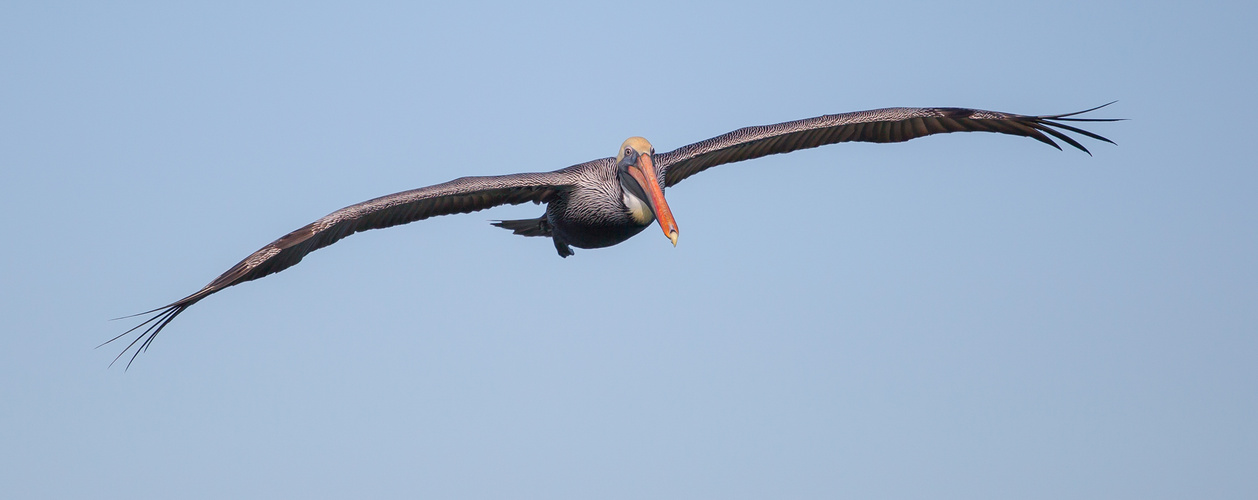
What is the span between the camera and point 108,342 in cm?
1096

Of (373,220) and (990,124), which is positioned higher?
(990,124)

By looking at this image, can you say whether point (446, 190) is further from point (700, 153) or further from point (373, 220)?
point (700, 153)

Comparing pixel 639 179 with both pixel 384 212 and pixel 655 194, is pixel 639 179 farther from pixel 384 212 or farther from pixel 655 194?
pixel 384 212

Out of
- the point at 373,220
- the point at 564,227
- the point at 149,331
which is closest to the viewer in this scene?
the point at 149,331

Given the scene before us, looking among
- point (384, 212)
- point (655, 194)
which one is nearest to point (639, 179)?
point (655, 194)

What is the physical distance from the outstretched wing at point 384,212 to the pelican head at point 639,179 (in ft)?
2.33

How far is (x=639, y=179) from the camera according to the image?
13.4 metres

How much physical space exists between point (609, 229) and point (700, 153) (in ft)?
4.89

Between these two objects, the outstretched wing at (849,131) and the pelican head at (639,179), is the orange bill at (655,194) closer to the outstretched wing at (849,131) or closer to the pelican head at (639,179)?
the pelican head at (639,179)

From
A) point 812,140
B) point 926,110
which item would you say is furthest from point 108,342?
point 926,110

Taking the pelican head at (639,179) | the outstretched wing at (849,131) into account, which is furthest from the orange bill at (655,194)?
the outstretched wing at (849,131)

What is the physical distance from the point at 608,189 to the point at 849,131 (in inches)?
122

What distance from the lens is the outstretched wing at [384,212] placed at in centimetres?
1271

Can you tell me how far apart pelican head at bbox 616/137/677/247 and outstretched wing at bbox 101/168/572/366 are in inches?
28.0
